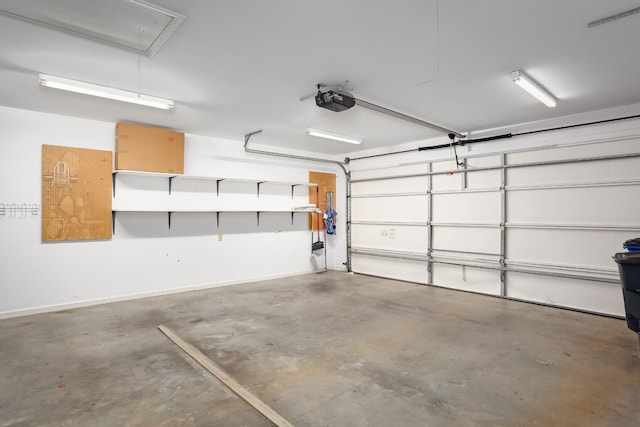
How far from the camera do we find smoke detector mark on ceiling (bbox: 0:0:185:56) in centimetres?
213

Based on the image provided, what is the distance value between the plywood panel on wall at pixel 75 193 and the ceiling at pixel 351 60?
0.60 metres

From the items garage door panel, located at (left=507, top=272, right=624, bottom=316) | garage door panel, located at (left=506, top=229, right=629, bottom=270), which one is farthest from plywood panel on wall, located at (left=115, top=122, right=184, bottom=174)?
garage door panel, located at (left=507, top=272, right=624, bottom=316)

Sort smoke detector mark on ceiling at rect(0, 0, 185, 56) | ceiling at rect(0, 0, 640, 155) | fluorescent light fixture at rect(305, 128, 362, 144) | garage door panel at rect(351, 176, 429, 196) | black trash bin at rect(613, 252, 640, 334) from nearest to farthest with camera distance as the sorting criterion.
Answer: smoke detector mark on ceiling at rect(0, 0, 185, 56), ceiling at rect(0, 0, 640, 155), black trash bin at rect(613, 252, 640, 334), fluorescent light fixture at rect(305, 128, 362, 144), garage door panel at rect(351, 176, 429, 196)

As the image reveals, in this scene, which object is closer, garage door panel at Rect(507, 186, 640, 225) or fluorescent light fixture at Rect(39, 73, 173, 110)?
fluorescent light fixture at Rect(39, 73, 173, 110)

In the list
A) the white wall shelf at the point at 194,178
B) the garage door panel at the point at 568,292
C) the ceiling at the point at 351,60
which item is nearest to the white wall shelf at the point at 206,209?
the white wall shelf at the point at 194,178

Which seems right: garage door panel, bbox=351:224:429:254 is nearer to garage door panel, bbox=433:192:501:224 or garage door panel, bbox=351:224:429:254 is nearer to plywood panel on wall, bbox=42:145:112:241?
garage door panel, bbox=433:192:501:224

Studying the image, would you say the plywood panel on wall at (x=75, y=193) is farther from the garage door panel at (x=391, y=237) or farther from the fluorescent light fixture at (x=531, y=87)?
the fluorescent light fixture at (x=531, y=87)

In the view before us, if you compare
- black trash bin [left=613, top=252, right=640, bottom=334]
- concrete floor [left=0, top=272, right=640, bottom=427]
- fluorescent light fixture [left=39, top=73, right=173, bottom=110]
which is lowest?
concrete floor [left=0, top=272, right=640, bottom=427]

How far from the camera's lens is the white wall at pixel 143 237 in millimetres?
4285

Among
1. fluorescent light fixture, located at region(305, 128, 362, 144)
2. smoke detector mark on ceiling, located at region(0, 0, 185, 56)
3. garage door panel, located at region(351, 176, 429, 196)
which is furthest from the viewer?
garage door panel, located at region(351, 176, 429, 196)

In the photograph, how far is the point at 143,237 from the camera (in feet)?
17.1

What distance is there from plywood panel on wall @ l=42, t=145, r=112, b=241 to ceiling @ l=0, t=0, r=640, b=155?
23.7 inches

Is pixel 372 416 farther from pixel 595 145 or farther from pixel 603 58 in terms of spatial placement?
pixel 595 145

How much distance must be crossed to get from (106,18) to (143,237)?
3590 mm
